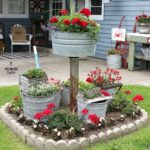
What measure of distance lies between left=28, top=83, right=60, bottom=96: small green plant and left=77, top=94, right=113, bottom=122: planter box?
0.35 meters

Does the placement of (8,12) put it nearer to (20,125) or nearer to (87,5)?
(87,5)

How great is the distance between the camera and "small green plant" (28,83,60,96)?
13.4 ft

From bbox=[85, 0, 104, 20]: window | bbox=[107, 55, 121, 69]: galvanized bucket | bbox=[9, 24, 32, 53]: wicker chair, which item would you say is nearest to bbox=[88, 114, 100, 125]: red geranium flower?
bbox=[107, 55, 121, 69]: galvanized bucket

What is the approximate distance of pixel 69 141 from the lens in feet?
11.6

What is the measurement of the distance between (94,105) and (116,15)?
5.81 m

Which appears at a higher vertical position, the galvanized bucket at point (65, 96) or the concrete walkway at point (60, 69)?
the galvanized bucket at point (65, 96)

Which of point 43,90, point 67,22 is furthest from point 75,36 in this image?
point 43,90

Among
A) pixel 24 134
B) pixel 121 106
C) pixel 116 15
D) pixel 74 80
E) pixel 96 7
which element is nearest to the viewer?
pixel 24 134

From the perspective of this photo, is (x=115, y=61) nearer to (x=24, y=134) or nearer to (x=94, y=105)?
(x=94, y=105)

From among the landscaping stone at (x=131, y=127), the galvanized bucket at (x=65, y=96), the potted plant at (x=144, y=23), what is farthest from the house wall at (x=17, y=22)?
the landscaping stone at (x=131, y=127)

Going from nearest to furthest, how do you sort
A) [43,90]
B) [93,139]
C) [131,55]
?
[93,139], [43,90], [131,55]

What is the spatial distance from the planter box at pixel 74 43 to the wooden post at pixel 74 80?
20 centimetres

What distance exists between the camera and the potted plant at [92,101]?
3938 millimetres

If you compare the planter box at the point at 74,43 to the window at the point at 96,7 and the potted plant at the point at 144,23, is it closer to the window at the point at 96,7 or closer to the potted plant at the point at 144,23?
the potted plant at the point at 144,23
